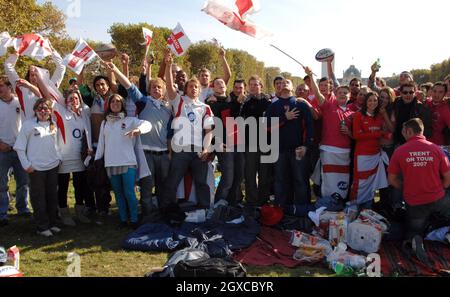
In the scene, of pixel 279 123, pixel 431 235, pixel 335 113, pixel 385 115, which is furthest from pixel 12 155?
pixel 431 235

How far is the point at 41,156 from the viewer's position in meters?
5.43

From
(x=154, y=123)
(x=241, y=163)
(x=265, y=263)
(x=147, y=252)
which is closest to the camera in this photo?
(x=265, y=263)

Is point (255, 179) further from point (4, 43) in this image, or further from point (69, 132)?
point (4, 43)

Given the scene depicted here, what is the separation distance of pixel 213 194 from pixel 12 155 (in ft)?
11.1

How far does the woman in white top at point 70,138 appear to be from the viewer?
5.82 metres

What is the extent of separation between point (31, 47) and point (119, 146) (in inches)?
96.8

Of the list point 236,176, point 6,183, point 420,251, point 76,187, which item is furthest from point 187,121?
point 420,251

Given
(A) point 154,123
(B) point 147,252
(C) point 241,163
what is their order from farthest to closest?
1. (C) point 241,163
2. (A) point 154,123
3. (B) point 147,252

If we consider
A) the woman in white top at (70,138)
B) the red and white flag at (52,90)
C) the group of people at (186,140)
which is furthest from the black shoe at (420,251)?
the red and white flag at (52,90)

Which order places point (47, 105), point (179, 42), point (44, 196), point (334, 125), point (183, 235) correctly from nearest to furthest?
point (183, 235) < point (47, 105) < point (44, 196) < point (334, 125) < point (179, 42)

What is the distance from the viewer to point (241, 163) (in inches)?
258

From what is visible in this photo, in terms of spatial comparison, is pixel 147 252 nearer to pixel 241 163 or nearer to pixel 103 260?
pixel 103 260

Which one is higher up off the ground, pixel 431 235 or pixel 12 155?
pixel 12 155

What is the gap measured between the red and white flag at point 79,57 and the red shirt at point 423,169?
5105mm
